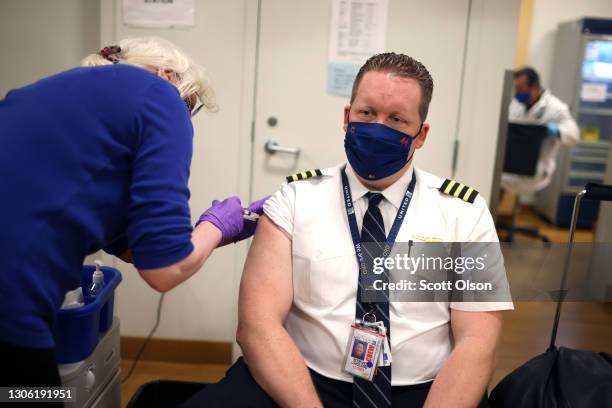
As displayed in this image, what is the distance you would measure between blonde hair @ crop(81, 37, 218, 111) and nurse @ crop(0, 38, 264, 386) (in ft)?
0.47

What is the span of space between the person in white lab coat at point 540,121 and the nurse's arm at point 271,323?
3.08 meters

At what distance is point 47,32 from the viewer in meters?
2.43

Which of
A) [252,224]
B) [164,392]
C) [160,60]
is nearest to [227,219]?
[252,224]

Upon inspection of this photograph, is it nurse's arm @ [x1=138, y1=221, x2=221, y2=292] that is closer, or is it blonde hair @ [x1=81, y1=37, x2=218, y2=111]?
nurse's arm @ [x1=138, y1=221, x2=221, y2=292]

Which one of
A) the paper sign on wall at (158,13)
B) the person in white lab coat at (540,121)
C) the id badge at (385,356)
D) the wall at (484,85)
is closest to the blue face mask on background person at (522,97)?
the person in white lab coat at (540,121)

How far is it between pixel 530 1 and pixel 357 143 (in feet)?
18.1

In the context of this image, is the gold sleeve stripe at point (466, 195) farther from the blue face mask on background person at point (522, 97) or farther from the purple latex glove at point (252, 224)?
the blue face mask on background person at point (522, 97)

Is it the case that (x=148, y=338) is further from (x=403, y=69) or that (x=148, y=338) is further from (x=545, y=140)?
(x=545, y=140)

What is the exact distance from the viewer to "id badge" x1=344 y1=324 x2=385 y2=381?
4.38 ft

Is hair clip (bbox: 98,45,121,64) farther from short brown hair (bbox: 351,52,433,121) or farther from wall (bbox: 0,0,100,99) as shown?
wall (bbox: 0,0,100,99)

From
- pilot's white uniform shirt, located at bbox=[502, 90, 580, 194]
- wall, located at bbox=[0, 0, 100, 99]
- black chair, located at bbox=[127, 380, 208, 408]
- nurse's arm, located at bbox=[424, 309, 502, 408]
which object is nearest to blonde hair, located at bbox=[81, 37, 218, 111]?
nurse's arm, located at bbox=[424, 309, 502, 408]

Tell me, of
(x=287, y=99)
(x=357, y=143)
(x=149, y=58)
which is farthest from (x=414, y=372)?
(x=287, y=99)

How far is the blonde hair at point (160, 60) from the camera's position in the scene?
1.19 m

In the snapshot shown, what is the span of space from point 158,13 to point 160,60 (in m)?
1.28
